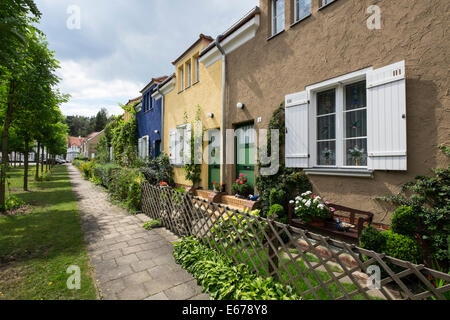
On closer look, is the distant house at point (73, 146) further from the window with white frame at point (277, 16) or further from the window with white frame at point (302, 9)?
the window with white frame at point (302, 9)

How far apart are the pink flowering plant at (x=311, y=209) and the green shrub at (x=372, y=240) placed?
2.67ft

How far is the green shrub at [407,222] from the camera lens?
2.84 meters

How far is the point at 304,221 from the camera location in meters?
3.92

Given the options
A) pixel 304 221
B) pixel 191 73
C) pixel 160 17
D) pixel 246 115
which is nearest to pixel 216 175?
pixel 246 115

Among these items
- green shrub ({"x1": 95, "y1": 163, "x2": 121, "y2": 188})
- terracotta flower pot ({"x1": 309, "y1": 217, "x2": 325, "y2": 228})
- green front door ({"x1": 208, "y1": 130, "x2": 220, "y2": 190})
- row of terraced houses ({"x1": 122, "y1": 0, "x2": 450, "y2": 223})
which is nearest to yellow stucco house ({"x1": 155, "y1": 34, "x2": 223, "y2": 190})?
green front door ({"x1": 208, "y1": 130, "x2": 220, "y2": 190})

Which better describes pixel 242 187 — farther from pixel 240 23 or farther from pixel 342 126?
pixel 240 23

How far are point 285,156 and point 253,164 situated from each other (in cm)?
126

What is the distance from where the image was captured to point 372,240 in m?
2.82

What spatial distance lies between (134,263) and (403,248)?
3878 millimetres

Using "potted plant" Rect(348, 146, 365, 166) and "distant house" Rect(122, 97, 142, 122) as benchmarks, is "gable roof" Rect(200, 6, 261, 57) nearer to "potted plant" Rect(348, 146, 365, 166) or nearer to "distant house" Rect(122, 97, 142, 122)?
"potted plant" Rect(348, 146, 365, 166)

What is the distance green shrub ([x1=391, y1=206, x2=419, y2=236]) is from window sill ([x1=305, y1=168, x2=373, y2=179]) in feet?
2.52

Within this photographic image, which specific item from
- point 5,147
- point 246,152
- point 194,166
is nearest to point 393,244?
point 246,152

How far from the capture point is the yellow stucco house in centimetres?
721

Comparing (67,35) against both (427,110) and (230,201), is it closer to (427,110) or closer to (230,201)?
(230,201)
